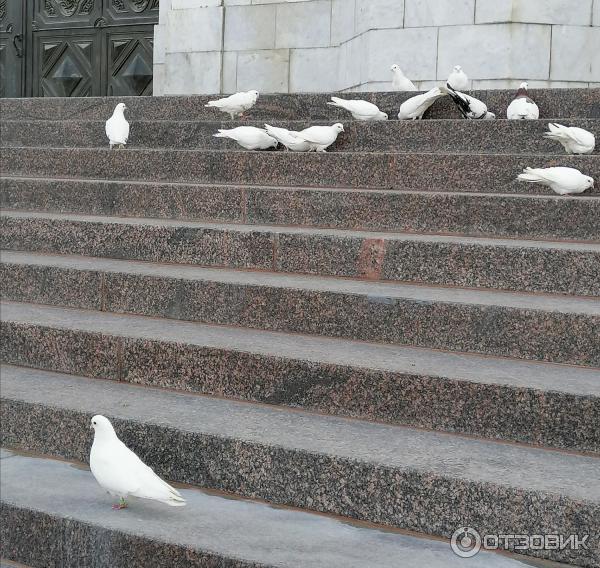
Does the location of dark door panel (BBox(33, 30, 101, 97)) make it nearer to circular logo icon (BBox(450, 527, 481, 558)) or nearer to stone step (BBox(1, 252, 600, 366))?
stone step (BBox(1, 252, 600, 366))

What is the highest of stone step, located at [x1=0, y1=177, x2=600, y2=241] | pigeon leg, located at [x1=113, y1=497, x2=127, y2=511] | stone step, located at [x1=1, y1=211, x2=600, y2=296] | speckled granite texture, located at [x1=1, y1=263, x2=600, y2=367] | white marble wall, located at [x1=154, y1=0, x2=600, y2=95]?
white marble wall, located at [x1=154, y1=0, x2=600, y2=95]

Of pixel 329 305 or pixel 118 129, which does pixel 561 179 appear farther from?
pixel 118 129

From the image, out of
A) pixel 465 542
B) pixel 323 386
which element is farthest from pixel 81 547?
pixel 465 542

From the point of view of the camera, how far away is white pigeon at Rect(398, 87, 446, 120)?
7127 mm

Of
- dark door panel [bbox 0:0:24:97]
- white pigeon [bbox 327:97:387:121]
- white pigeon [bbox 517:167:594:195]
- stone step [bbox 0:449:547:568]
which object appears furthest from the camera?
dark door panel [bbox 0:0:24:97]

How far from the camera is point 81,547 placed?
3570 millimetres

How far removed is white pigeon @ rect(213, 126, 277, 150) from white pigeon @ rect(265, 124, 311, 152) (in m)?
0.10

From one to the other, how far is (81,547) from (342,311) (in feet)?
5.96

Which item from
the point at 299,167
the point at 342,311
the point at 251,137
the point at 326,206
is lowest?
the point at 342,311

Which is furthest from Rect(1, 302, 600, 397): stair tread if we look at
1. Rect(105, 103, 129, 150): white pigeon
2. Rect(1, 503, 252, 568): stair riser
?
Rect(105, 103, 129, 150): white pigeon

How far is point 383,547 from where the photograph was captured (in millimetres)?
3324

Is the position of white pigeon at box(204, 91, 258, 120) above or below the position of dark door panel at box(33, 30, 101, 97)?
below

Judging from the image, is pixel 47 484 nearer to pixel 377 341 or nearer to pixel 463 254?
pixel 377 341

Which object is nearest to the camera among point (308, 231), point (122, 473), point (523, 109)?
point (122, 473)
